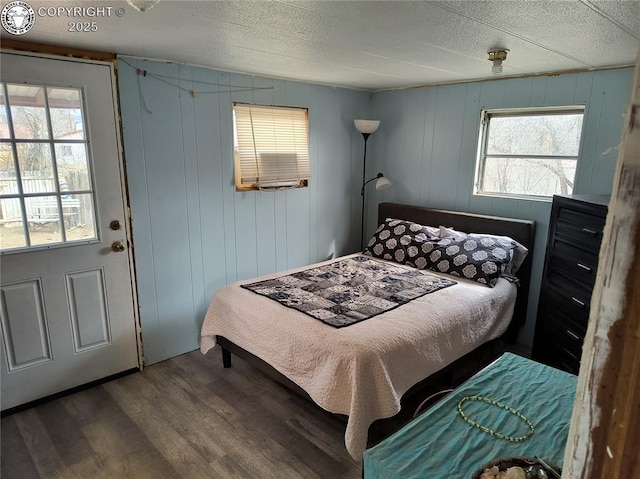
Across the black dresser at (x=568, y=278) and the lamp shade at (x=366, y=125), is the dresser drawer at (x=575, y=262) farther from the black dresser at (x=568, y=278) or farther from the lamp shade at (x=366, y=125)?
the lamp shade at (x=366, y=125)

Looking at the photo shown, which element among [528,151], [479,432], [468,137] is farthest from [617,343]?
[468,137]

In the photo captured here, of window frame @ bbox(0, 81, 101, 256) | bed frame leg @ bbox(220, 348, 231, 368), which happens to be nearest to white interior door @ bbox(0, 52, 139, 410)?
window frame @ bbox(0, 81, 101, 256)

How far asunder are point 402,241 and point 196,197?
68.4 inches

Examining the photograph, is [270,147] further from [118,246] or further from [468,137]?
[468,137]

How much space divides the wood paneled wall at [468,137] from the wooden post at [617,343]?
2790 millimetres

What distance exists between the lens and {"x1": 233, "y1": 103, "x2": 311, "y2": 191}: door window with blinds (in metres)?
3.32

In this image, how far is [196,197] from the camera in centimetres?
310

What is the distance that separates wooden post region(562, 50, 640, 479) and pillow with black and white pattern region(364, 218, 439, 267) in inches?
Result: 113

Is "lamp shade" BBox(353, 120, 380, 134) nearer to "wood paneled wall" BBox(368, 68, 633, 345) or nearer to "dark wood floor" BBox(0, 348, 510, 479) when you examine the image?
"wood paneled wall" BBox(368, 68, 633, 345)

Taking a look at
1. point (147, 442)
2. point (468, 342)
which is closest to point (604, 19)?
point (468, 342)

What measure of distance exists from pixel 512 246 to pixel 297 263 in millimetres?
1883

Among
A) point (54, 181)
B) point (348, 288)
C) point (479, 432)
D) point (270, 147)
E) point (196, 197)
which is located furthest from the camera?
point (270, 147)

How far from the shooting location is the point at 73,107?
2465mm

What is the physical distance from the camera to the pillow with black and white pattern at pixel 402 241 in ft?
11.2
